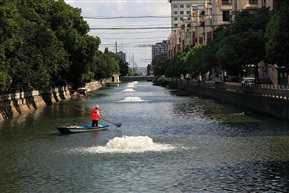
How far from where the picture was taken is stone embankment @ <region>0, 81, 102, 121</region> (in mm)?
59625

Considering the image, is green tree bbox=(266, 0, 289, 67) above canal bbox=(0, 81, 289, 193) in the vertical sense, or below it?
above

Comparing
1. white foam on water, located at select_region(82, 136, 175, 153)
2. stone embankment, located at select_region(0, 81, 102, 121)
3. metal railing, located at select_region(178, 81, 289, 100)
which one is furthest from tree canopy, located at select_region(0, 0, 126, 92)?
metal railing, located at select_region(178, 81, 289, 100)

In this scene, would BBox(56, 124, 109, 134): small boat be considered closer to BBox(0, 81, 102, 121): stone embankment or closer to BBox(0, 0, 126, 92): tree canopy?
BBox(0, 0, 126, 92): tree canopy

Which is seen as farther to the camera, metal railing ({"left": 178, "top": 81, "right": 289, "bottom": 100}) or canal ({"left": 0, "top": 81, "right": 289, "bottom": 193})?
metal railing ({"left": 178, "top": 81, "right": 289, "bottom": 100})

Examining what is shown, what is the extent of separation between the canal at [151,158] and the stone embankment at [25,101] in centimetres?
895

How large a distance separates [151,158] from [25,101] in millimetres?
44025

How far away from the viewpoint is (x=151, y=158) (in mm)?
29938

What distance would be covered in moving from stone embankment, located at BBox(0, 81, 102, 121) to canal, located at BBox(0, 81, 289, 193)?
8.95 m

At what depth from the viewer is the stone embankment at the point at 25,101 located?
2347 inches

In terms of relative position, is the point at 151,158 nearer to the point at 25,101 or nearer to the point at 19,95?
the point at 19,95

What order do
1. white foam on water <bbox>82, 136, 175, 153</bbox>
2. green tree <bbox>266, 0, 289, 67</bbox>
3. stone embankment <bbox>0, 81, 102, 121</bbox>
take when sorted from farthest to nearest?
stone embankment <bbox>0, 81, 102, 121</bbox>
green tree <bbox>266, 0, 289, 67</bbox>
white foam on water <bbox>82, 136, 175, 153</bbox>

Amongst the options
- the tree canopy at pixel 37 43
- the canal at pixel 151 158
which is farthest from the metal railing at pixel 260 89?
the tree canopy at pixel 37 43

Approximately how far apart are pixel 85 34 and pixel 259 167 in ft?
249

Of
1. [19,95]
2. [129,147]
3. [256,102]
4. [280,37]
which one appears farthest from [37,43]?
[129,147]
